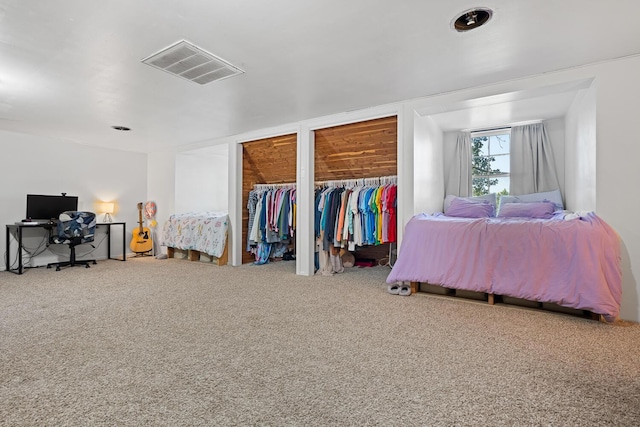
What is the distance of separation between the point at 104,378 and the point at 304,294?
1910 millimetres

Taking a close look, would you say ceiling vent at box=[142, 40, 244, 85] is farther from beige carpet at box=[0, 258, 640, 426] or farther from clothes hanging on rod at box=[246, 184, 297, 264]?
clothes hanging on rod at box=[246, 184, 297, 264]

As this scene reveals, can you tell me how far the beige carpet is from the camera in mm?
1337

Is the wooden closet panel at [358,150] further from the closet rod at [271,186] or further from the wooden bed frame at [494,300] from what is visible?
the wooden bed frame at [494,300]

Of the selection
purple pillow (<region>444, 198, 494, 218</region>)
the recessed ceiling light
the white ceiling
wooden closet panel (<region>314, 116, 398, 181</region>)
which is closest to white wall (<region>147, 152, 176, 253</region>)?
the white ceiling

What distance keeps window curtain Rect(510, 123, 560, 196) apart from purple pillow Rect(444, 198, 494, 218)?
2.34ft

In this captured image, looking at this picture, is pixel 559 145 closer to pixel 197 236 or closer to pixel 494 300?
pixel 494 300

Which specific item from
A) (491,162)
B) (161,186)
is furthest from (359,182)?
(161,186)

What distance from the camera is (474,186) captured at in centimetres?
Result: 492

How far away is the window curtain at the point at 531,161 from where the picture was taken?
4.23 metres

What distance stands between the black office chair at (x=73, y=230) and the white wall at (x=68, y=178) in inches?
24.5

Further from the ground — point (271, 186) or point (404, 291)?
point (271, 186)

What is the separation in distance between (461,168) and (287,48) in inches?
133

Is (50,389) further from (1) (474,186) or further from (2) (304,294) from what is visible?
(1) (474,186)

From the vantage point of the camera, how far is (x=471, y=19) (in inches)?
80.7
